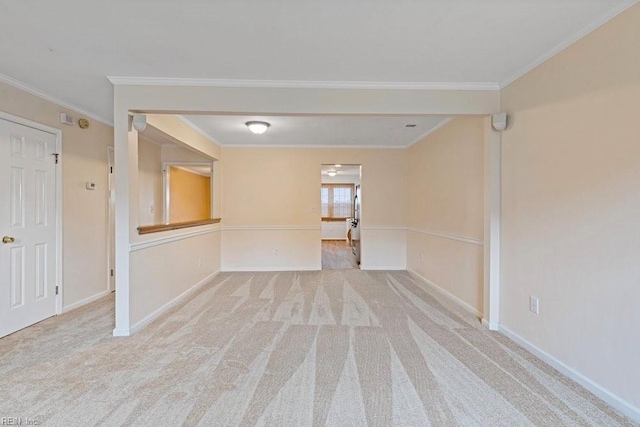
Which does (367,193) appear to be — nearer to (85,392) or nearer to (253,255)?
(253,255)

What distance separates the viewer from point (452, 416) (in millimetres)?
1646

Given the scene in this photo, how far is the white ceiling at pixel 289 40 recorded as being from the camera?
172 cm

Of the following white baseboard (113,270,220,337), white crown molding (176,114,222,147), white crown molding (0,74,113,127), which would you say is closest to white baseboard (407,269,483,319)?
white baseboard (113,270,220,337)

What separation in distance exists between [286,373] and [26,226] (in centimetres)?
289

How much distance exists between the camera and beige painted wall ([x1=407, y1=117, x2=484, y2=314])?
319 cm

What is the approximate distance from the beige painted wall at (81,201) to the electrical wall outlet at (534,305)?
15.2ft

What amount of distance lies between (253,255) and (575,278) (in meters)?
4.51

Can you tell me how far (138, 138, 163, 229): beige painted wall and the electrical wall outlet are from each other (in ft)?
16.4

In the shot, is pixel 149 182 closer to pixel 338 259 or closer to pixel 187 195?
pixel 187 195

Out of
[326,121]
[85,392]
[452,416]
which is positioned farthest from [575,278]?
[85,392]

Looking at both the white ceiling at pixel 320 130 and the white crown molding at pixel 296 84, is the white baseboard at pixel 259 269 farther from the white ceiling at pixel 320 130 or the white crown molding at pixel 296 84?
the white crown molding at pixel 296 84

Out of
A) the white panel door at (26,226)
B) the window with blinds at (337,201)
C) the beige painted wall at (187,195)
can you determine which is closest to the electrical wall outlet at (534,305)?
the white panel door at (26,226)

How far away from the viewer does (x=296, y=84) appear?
2.70 metres

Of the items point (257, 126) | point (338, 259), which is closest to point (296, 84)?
point (257, 126)
